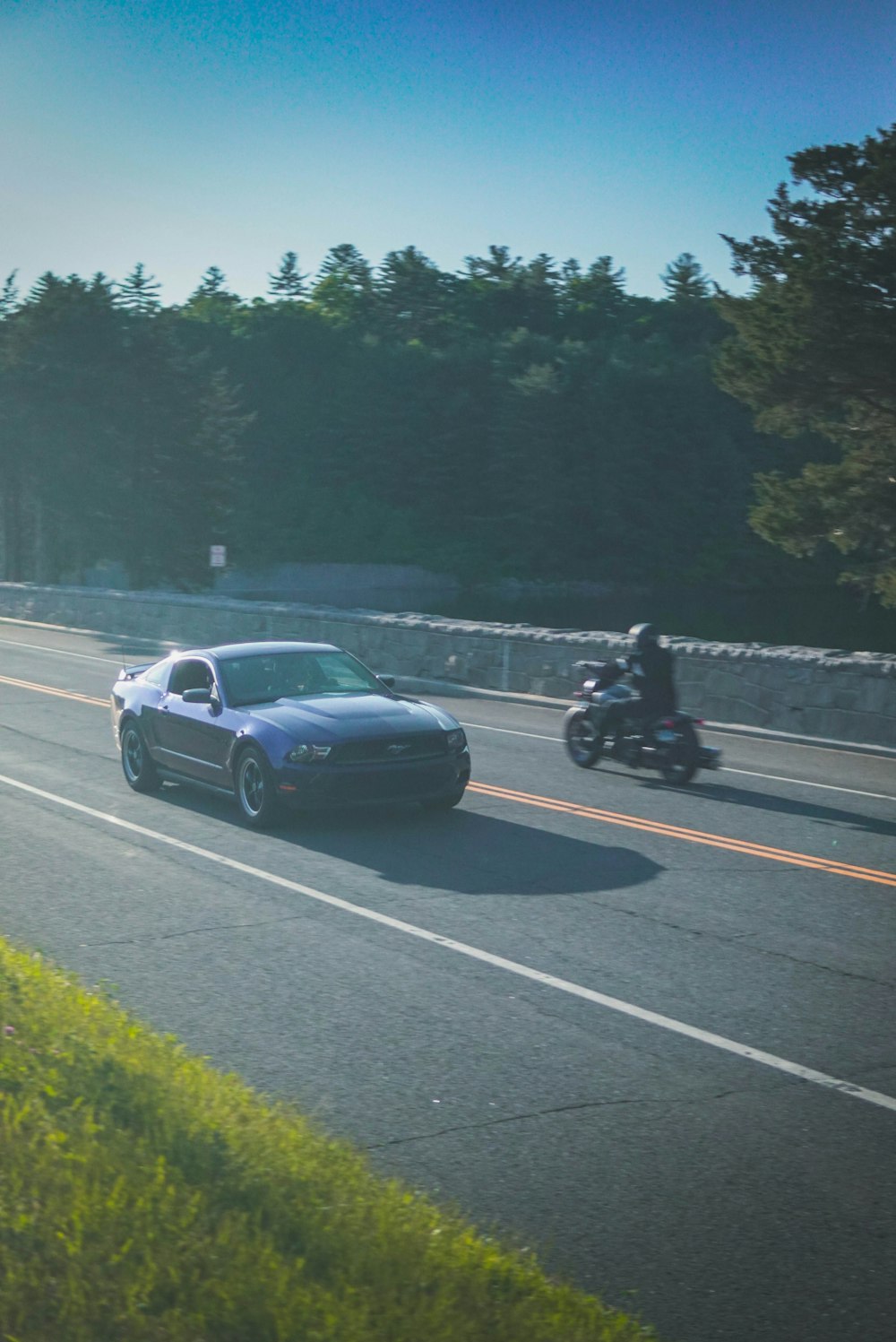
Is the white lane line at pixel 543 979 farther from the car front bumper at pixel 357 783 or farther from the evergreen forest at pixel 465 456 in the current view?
the evergreen forest at pixel 465 456

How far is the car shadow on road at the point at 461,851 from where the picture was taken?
412 inches

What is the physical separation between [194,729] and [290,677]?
101cm

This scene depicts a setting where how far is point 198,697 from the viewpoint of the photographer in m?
13.1

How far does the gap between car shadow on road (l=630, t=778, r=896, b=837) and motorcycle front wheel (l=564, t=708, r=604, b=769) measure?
721mm

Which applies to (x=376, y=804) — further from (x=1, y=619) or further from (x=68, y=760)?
(x=1, y=619)

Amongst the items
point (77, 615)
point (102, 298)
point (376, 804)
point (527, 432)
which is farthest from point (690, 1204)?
point (527, 432)

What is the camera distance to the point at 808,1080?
21.1 ft

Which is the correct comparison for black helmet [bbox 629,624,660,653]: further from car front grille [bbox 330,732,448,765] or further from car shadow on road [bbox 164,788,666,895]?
car front grille [bbox 330,732,448,765]

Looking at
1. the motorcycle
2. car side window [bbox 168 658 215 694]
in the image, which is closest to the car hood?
car side window [bbox 168 658 215 694]

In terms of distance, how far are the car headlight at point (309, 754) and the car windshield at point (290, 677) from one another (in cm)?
117

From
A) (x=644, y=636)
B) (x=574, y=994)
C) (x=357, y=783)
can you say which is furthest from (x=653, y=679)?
(x=574, y=994)

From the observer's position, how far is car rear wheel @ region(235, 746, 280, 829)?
486 inches

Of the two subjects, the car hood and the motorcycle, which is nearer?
the car hood

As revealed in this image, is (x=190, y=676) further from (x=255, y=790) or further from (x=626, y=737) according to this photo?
(x=626, y=737)
